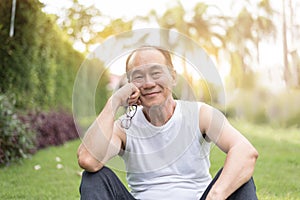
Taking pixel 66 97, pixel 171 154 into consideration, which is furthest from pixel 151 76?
pixel 66 97

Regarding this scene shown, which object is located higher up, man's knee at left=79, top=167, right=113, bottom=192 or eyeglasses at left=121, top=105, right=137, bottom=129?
eyeglasses at left=121, top=105, right=137, bottom=129

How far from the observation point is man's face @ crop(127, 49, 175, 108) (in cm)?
251

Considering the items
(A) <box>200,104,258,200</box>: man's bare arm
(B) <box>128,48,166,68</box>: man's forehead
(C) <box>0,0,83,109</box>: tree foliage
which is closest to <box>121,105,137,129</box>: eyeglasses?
(B) <box>128,48,166,68</box>: man's forehead

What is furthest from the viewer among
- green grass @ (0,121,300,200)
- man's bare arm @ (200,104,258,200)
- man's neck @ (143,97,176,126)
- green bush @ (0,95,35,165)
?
green bush @ (0,95,35,165)

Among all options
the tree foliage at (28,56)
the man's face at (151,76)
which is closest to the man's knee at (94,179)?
the man's face at (151,76)

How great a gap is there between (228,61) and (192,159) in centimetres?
2494

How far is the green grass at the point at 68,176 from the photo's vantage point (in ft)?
14.7

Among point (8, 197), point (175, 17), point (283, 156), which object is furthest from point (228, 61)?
point (8, 197)

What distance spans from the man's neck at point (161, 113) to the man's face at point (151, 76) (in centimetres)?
4

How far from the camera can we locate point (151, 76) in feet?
8.24

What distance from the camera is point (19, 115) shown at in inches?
288

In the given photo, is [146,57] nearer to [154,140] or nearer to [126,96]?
[126,96]

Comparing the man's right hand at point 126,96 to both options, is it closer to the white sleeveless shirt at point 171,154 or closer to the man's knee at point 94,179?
the white sleeveless shirt at point 171,154

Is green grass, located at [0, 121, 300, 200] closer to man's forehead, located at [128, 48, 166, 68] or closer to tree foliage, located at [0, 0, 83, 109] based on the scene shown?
man's forehead, located at [128, 48, 166, 68]
